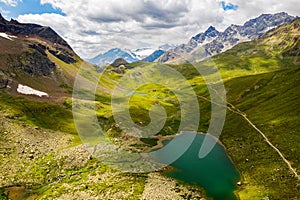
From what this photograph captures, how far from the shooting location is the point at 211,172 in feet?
320

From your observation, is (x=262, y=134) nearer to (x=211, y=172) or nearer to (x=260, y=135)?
(x=260, y=135)

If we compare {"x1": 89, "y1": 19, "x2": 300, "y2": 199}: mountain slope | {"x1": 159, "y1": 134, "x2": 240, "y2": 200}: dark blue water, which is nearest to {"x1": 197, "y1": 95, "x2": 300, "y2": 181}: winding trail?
{"x1": 89, "y1": 19, "x2": 300, "y2": 199}: mountain slope

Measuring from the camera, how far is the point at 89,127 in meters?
144

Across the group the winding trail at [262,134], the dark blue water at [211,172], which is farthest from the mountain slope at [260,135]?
the dark blue water at [211,172]

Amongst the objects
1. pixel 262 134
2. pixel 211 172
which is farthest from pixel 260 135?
pixel 211 172

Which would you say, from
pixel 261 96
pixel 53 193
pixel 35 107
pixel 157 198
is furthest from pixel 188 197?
pixel 261 96

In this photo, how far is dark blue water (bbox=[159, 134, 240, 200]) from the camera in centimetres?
8400

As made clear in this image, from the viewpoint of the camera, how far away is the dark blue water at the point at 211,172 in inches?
3307

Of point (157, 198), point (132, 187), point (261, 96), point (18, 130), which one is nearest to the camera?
point (157, 198)

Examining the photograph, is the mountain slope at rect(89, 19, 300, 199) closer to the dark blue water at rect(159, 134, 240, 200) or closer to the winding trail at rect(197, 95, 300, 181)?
the winding trail at rect(197, 95, 300, 181)

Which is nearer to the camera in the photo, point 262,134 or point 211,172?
point 211,172

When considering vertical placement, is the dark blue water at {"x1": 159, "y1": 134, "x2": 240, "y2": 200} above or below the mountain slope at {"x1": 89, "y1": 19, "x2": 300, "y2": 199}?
below

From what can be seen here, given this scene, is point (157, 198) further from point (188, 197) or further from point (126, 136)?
point (126, 136)

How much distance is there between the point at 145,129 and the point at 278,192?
84.5 metres
